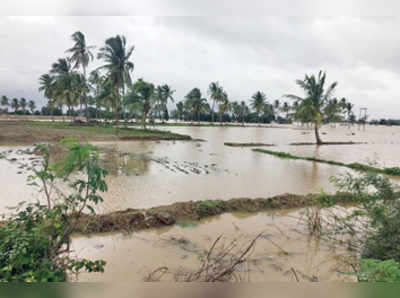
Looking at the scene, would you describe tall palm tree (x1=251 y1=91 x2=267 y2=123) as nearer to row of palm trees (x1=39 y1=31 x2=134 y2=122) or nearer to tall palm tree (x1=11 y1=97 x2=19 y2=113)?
row of palm trees (x1=39 y1=31 x2=134 y2=122)

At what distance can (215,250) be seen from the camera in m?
3.75

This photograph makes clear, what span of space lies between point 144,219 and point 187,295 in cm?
385

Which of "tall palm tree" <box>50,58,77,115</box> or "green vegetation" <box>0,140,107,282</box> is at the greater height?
"tall palm tree" <box>50,58,77,115</box>

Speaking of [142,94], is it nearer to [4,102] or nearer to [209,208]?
[209,208]

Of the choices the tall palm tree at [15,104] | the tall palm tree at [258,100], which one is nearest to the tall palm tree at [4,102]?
the tall palm tree at [15,104]

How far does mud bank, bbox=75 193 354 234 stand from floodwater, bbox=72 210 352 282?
0.20 m

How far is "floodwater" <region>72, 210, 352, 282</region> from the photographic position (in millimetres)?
3096

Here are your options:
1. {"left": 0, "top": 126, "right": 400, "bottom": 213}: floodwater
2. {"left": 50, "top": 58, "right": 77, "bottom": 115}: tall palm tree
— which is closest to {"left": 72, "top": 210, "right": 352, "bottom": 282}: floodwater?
{"left": 0, "top": 126, "right": 400, "bottom": 213}: floodwater

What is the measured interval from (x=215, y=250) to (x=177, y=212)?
4.72ft

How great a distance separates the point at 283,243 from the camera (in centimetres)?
396

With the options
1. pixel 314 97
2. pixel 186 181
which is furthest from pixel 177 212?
pixel 314 97

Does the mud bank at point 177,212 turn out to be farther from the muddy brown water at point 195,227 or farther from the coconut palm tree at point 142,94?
the coconut palm tree at point 142,94

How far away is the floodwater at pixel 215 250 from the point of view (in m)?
3.10

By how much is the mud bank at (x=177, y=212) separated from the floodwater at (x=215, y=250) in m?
0.20
